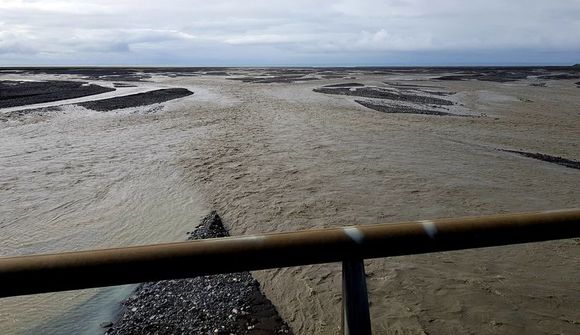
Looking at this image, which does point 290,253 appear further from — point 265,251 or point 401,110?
point 401,110

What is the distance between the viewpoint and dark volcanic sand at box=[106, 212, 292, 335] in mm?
4320

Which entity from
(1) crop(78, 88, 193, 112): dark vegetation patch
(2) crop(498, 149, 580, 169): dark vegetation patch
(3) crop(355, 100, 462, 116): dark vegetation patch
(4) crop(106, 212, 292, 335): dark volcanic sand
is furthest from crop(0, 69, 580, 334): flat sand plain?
(1) crop(78, 88, 193, 112): dark vegetation patch

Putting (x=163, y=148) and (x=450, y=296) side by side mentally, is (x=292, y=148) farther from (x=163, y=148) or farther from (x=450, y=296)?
(x=450, y=296)

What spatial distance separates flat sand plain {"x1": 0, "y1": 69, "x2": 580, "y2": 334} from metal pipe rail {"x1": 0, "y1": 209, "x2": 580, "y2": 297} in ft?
9.38

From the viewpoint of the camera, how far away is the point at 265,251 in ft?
5.11

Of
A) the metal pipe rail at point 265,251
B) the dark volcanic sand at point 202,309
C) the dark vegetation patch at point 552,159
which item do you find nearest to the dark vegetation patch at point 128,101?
the dark vegetation patch at point 552,159

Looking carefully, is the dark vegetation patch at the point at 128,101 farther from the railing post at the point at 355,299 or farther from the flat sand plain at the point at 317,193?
the railing post at the point at 355,299

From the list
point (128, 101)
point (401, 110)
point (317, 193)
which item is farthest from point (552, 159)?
point (128, 101)

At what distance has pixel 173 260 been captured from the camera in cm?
149

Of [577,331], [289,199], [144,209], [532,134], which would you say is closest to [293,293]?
[577,331]

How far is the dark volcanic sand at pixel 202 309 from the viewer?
4.32m

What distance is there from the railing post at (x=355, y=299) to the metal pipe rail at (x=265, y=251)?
7 cm

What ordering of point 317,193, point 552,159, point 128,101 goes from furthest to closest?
point 128,101
point 552,159
point 317,193

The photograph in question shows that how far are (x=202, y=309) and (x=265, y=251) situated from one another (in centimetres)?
340
